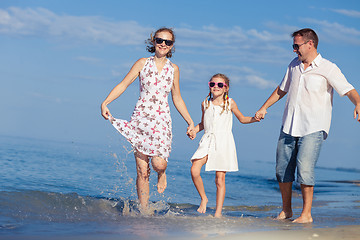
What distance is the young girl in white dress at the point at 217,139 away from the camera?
20.3 feet

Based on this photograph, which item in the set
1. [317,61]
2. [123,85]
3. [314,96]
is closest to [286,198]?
[314,96]

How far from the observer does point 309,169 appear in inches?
229

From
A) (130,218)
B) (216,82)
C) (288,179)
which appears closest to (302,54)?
(216,82)

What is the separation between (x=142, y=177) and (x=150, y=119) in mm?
747

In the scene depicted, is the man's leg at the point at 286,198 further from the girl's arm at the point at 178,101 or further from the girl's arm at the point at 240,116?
the girl's arm at the point at 178,101

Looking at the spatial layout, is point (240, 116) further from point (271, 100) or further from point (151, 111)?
point (151, 111)

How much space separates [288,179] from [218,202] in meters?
0.97

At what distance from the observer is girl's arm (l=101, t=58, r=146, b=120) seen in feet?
18.7

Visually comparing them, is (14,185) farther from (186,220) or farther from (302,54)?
(302,54)

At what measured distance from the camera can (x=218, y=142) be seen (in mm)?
→ 6250

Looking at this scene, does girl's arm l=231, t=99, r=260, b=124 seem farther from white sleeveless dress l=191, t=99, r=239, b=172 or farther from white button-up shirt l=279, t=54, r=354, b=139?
white button-up shirt l=279, t=54, r=354, b=139

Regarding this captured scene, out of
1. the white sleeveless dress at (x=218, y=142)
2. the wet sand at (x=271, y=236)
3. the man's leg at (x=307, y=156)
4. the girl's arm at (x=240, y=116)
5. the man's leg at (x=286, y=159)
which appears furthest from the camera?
the girl's arm at (x=240, y=116)

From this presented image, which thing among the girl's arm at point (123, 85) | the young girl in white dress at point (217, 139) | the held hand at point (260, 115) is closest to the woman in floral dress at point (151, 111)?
the girl's arm at point (123, 85)

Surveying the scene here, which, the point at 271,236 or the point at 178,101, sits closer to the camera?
the point at 271,236
